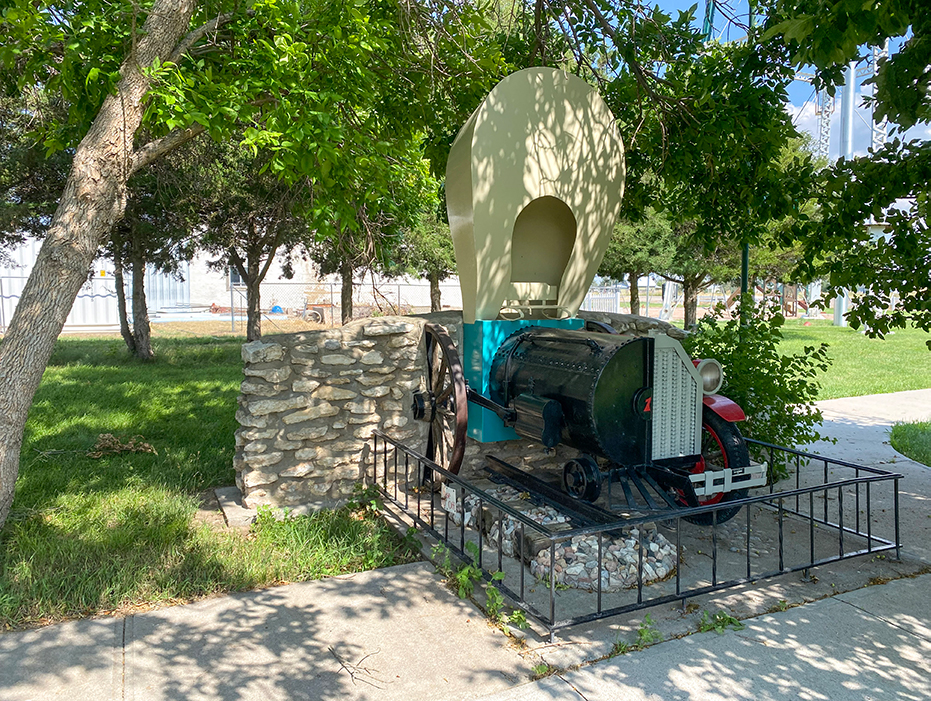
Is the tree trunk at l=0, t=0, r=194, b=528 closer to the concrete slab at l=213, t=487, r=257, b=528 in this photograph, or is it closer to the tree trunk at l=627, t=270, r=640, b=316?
the concrete slab at l=213, t=487, r=257, b=528

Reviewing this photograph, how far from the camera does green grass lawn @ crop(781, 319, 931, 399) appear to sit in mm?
12367

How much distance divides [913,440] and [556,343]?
5635 millimetres

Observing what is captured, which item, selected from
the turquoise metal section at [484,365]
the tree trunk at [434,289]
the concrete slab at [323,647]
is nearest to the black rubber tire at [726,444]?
the turquoise metal section at [484,365]

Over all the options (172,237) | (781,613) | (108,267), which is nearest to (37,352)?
(781,613)

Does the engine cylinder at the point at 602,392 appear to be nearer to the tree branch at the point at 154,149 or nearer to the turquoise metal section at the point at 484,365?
the turquoise metal section at the point at 484,365

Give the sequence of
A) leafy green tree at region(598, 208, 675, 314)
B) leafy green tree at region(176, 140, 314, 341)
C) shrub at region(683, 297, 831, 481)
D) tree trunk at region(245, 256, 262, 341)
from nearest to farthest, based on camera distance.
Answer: shrub at region(683, 297, 831, 481) → leafy green tree at region(176, 140, 314, 341) → tree trunk at region(245, 256, 262, 341) → leafy green tree at region(598, 208, 675, 314)

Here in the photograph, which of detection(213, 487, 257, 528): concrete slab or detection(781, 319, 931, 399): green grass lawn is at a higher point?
detection(781, 319, 931, 399): green grass lawn

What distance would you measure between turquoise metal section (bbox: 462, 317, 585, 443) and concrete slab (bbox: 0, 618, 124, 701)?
2.63 metres

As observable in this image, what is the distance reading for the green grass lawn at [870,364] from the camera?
40.6ft

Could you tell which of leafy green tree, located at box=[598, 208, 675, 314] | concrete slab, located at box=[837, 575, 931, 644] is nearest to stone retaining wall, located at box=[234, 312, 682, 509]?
concrete slab, located at box=[837, 575, 931, 644]

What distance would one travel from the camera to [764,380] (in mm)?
5758

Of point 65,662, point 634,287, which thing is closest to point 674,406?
point 65,662

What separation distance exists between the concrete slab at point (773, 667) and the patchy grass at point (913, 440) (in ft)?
14.8

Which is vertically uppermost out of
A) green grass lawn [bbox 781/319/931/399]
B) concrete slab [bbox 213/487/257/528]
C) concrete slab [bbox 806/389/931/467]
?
green grass lawn [bbox 781/319/931/399]
